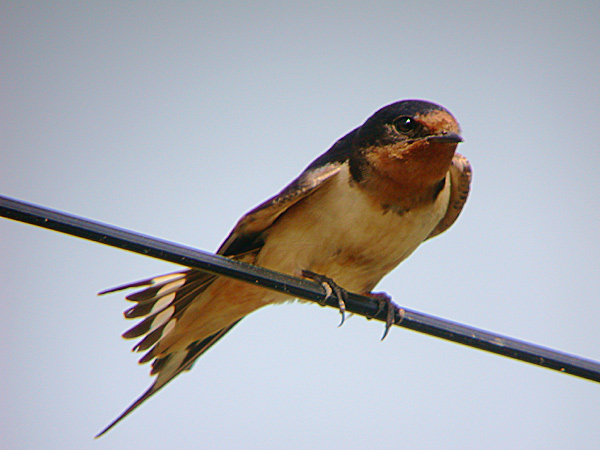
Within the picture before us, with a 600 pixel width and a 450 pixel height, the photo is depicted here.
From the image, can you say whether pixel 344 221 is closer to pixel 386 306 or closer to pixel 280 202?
pixel 280 202

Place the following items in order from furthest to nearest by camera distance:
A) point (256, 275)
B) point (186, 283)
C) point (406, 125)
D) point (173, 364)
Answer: point (173, 364) < point (186, 283) < point (406, 125) < point (256, 275)

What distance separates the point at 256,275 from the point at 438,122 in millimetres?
1364

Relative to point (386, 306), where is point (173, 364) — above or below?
below

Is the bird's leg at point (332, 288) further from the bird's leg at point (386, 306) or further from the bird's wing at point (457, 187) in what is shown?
the bird's wing at point (457, 187)

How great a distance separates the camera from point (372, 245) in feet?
11.7

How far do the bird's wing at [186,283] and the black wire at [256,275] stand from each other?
874 millimetres

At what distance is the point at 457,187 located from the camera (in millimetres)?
4004

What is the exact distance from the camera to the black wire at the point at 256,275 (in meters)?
2.24

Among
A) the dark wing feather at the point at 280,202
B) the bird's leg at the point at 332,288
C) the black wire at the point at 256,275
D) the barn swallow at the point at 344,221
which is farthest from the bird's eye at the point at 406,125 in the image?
the black wire at the point at 256,275

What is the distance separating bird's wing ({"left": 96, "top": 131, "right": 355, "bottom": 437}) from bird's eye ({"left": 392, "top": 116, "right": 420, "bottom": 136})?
314 mm

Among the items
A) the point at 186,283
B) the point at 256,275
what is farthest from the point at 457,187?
the point at 256,275

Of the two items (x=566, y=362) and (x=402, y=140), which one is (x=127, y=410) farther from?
(x=566, y=362)

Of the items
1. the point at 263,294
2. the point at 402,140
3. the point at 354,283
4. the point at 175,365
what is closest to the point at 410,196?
the point at 402,140

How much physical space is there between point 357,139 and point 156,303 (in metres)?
1.33
